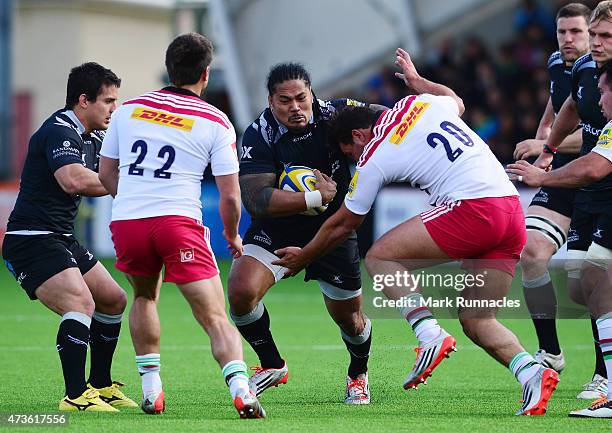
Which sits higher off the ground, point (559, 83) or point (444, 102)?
point (559, 83)

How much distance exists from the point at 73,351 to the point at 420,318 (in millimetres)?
2107

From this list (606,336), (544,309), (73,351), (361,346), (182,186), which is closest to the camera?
(182,186)

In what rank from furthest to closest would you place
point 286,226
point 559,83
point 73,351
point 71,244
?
point 559,83
point 286,226
point 71,244
point 73,351

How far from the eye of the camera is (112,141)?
681 centimetres

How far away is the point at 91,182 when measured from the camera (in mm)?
7176

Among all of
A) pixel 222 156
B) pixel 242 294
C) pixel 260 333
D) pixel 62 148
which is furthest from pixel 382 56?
pixel 222 156

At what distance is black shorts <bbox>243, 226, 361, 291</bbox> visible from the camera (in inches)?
311

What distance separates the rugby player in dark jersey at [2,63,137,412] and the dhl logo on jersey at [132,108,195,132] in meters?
0.69

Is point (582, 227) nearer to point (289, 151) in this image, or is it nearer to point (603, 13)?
point (603, 13)

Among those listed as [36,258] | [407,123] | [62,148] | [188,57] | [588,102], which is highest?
[188,57]

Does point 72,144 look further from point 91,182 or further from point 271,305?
point 271,305

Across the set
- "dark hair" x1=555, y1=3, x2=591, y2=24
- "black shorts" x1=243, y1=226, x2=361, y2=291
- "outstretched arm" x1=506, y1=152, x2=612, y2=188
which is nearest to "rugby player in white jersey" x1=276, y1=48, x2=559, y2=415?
"outstretched arm" x1=506, y1=152, x2=612, y2=188

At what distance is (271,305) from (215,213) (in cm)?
519

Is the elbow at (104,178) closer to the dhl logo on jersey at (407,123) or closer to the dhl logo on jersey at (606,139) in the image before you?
the dhl logo on jersey at (407,123)
